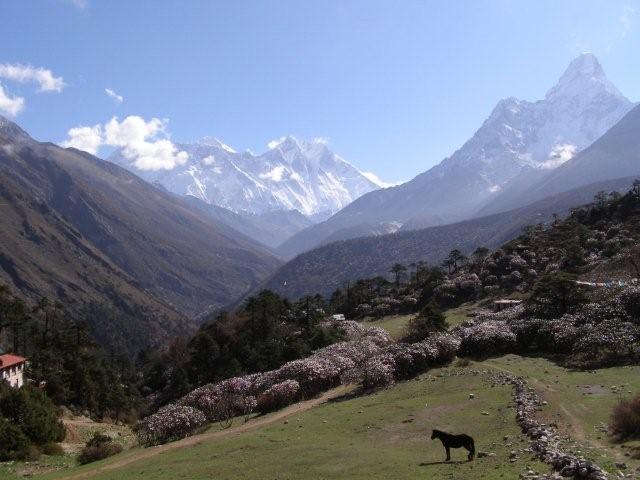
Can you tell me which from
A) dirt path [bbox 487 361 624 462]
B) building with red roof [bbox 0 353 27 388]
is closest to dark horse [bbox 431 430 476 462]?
dirt path [bbox 487 361 624 462]

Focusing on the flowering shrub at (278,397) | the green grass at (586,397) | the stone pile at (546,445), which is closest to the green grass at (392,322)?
the flowering shrub at (278,397)

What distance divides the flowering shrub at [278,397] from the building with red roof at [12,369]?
117ft

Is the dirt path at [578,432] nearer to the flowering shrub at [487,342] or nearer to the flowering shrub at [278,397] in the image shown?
the flowering shrub at [487,342]

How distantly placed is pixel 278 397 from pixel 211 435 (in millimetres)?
6782

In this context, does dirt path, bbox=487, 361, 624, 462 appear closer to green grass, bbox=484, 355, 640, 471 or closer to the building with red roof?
green grass, bbox=484, 355, 640, 471

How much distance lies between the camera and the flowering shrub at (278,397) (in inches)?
1567

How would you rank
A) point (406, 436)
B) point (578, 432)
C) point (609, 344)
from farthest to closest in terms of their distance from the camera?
point (609, 344) → point (406, 436) → point (578, 432)

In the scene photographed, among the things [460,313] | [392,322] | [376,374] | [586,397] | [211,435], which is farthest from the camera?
[392,322]

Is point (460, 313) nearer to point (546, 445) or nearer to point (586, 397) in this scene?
point (586, 397)

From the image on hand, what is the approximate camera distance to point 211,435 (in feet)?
112

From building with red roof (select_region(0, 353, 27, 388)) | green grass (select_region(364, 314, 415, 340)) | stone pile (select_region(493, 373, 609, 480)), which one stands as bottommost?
stone pile (select_region(493, 373, 609, 480))

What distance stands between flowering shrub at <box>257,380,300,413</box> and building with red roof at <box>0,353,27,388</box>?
1406 inches

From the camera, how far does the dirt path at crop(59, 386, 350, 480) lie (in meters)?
29.9

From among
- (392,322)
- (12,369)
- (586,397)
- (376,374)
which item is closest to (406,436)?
(586,397)
